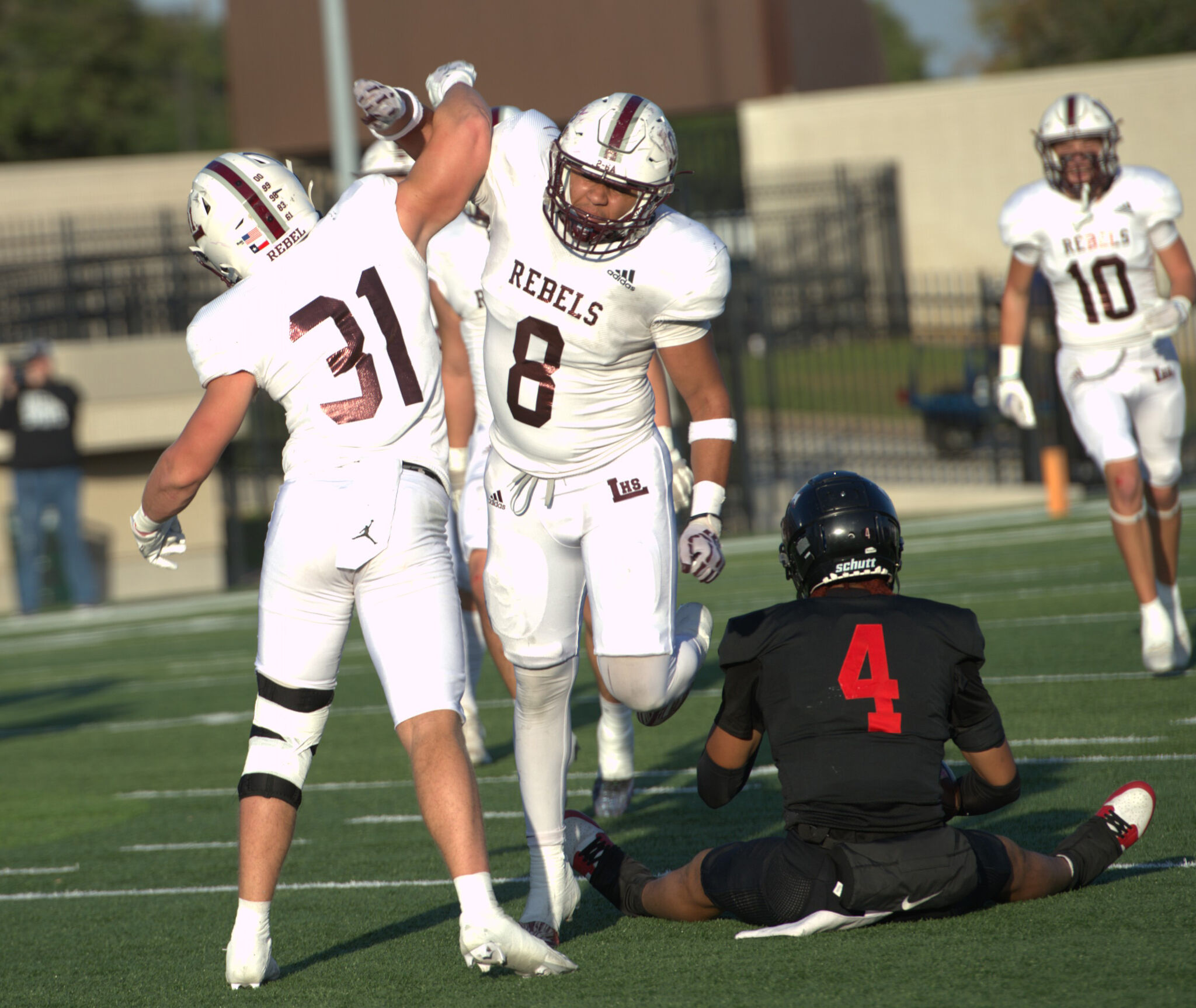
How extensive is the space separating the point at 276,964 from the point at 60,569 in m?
13.4

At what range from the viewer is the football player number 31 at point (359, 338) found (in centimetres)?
393

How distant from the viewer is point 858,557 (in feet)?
A: 12.6

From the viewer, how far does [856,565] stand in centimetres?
385

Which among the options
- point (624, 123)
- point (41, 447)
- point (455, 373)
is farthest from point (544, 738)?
point (41, 447)

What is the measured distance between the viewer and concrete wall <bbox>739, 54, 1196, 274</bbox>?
88.2ft

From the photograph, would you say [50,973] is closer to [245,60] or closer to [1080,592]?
[1080,592]

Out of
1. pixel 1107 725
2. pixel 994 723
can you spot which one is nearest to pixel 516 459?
pixel 994 723

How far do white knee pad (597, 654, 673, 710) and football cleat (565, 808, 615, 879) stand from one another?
0.41m

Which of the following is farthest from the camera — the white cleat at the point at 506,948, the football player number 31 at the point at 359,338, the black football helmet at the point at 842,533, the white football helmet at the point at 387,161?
the white football helmet at the point at 387,161

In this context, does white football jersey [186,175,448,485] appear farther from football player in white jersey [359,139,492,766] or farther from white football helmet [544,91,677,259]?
football player in white jersey [359,139,492,766]

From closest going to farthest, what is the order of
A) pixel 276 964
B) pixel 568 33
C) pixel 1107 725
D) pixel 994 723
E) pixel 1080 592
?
pixel 994 723 < pixel 276 964 < pixel 1107 725 < pixel 1080 592 < pixel 568 33

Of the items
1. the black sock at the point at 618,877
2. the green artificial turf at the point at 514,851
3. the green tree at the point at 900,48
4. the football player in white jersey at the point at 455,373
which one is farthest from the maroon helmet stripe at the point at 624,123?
the green tree at the point at 900,48

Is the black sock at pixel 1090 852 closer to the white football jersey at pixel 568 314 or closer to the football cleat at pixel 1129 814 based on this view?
the football cleat at pixel 1129 814

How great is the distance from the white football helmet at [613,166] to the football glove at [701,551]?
0.73 metres
